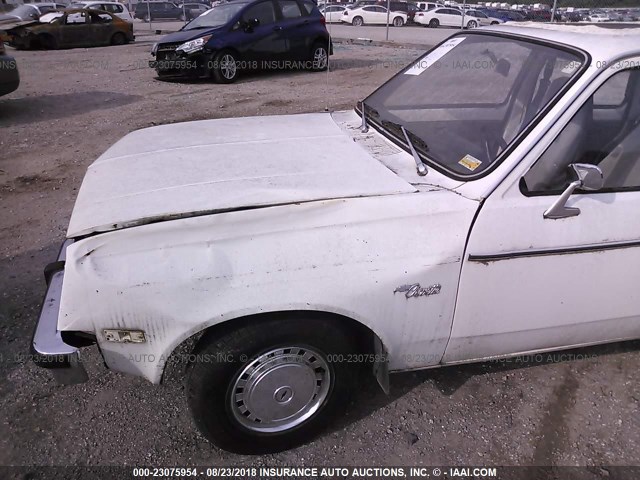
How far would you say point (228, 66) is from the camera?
405 inches

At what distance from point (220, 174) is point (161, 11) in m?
32.8

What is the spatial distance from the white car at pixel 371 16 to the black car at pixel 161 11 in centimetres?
1033

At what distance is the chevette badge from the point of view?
197 cm

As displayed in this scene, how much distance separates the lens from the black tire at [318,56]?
38.3ft

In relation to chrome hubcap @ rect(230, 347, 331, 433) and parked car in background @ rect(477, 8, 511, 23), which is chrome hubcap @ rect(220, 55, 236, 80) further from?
parked car in background @ rect(477, 8, 511, 23)

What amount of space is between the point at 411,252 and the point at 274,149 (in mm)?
1016

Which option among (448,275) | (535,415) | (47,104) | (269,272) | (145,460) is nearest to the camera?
(269,272)

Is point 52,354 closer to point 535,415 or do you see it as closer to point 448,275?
point 448,275

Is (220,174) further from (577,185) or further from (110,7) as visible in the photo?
(110,7)

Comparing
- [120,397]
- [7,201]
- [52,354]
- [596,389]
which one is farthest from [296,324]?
[7,201]

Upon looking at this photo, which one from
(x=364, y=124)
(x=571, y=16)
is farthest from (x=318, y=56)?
(x=364, y=124)

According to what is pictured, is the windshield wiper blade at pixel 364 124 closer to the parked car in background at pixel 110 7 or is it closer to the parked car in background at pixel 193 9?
the parked car in background at pixel 110 7

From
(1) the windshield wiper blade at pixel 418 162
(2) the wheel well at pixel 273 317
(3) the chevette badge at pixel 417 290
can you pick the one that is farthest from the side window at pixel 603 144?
(2) the wheel well at pixel 273 317

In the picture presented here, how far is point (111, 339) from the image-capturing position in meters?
1.91
